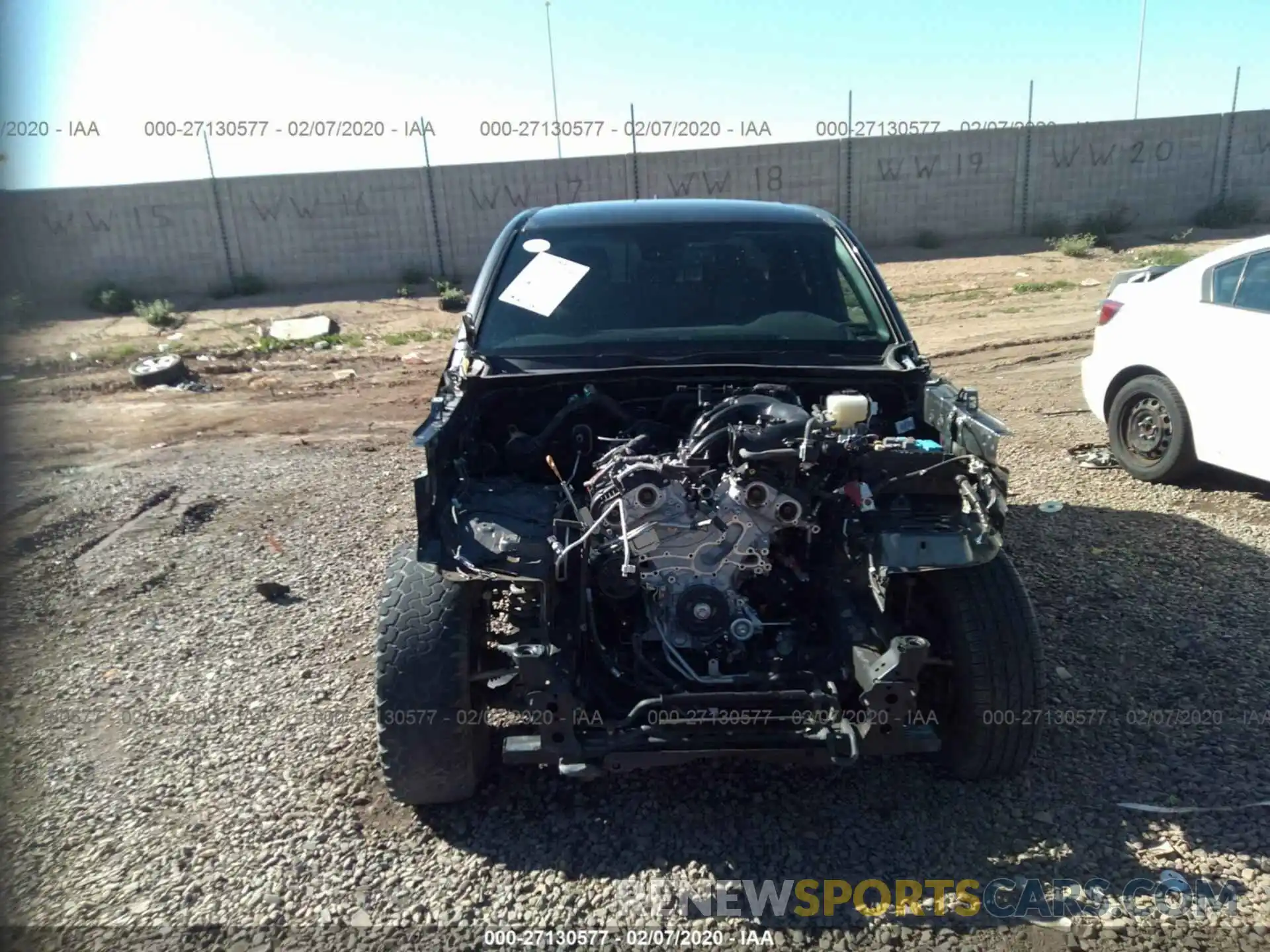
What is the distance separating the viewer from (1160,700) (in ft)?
11.6

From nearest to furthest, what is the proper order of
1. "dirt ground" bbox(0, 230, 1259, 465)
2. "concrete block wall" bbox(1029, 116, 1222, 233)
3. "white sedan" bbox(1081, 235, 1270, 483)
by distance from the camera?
"white sedan" bbox(1081, 235, 1270, 483) < "dirt ground" bbox(0, 230, 1259, 465) < "concrete block wall" bbox(1029, 116, 1222, 233)

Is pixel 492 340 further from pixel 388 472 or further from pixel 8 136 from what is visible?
pixel 388 472

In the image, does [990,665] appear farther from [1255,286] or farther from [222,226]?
[222,226]

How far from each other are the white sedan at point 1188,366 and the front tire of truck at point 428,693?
4.72 m

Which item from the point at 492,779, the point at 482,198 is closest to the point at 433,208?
the point at 482,198

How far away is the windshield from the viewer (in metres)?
3.83

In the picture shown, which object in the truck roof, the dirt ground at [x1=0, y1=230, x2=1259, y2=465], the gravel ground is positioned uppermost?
the truck roof

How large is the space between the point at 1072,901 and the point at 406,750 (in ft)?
6.69

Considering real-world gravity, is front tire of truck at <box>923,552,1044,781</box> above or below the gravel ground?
above

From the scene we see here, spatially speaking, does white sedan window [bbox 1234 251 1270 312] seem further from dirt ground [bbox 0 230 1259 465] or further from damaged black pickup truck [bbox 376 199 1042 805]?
dirt ground [bbox 0 230 1259 465]

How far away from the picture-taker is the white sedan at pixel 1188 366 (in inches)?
204

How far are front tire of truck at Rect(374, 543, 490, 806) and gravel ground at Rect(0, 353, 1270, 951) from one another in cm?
21

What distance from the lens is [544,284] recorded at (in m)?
4.05

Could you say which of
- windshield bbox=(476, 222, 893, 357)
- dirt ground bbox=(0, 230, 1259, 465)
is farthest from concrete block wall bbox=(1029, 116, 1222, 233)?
windshield bbox=(476, 222, 893, 357)
